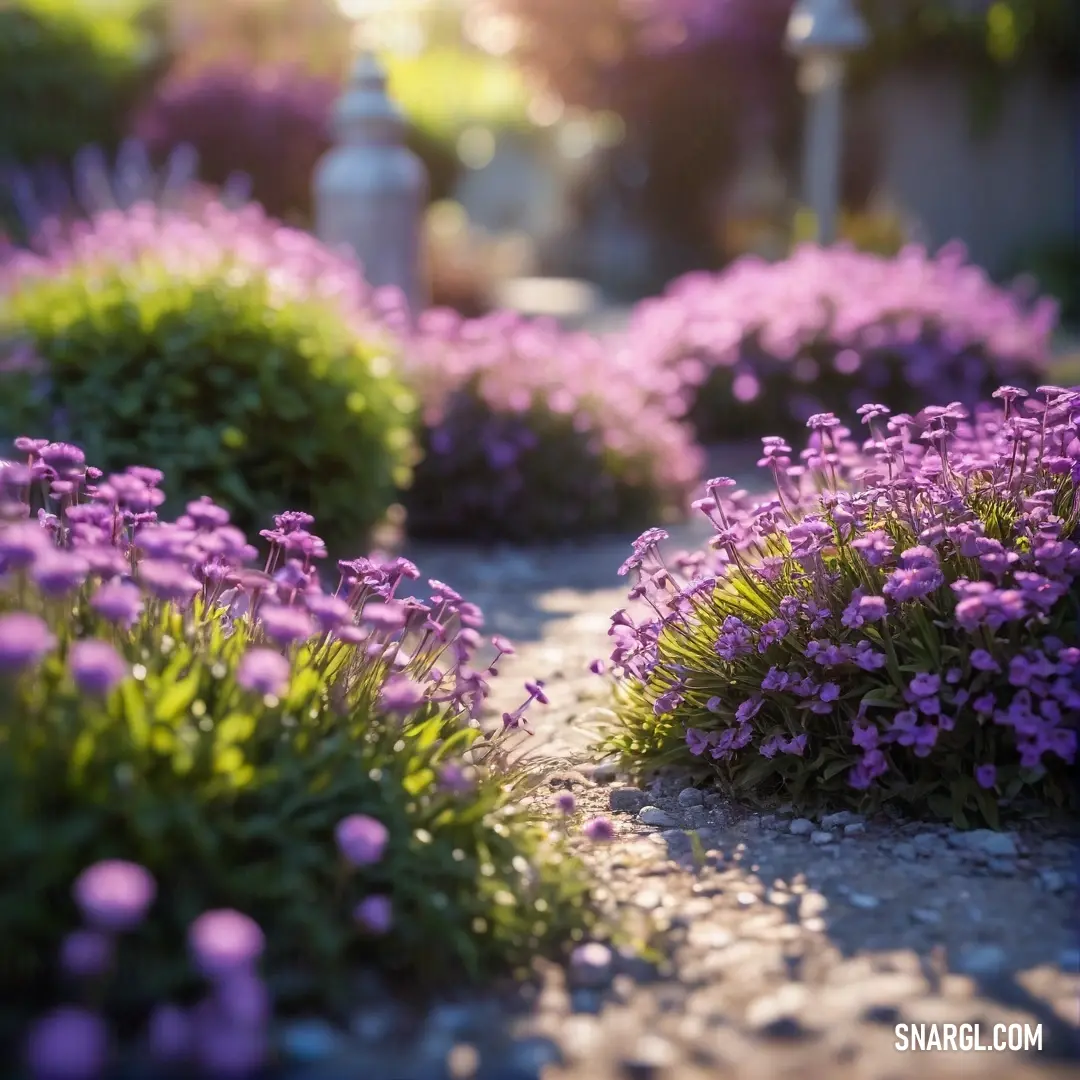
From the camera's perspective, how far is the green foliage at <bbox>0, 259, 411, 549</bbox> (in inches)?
196

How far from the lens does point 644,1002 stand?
2205 mm

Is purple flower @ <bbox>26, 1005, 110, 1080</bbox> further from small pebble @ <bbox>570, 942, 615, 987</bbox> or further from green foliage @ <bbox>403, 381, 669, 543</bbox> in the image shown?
green foliage @ <bbox>403, 381, 669, 543</bbox>

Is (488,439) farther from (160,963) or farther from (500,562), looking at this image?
(160,963)

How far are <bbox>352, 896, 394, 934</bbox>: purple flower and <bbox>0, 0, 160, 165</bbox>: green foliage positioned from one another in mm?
15980

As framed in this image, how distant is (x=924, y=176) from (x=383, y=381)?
495 inches

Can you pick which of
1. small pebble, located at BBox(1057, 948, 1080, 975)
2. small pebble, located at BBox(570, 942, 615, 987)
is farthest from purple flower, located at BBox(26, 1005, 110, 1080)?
small pebble, located at BBox(1057, 948, 1080, 975)

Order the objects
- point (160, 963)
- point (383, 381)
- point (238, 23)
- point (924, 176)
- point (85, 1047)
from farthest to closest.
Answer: point (238, 23) < point (924, 176) < point (383, 381) < point (160, 963) < point (85, 1047)

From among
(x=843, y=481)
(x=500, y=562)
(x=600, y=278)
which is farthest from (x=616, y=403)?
(x=600, y=278)

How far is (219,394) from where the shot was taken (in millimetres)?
5109

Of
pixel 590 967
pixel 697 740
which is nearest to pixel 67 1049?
pixel 590 967

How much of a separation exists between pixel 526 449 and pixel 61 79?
12.5m

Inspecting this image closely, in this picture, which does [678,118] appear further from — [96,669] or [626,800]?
[96,669]

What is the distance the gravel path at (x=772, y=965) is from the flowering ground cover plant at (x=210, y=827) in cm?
13

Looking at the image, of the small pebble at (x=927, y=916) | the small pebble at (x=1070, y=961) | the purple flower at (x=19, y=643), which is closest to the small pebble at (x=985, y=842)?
the small pebble at (x=927, y=916)
